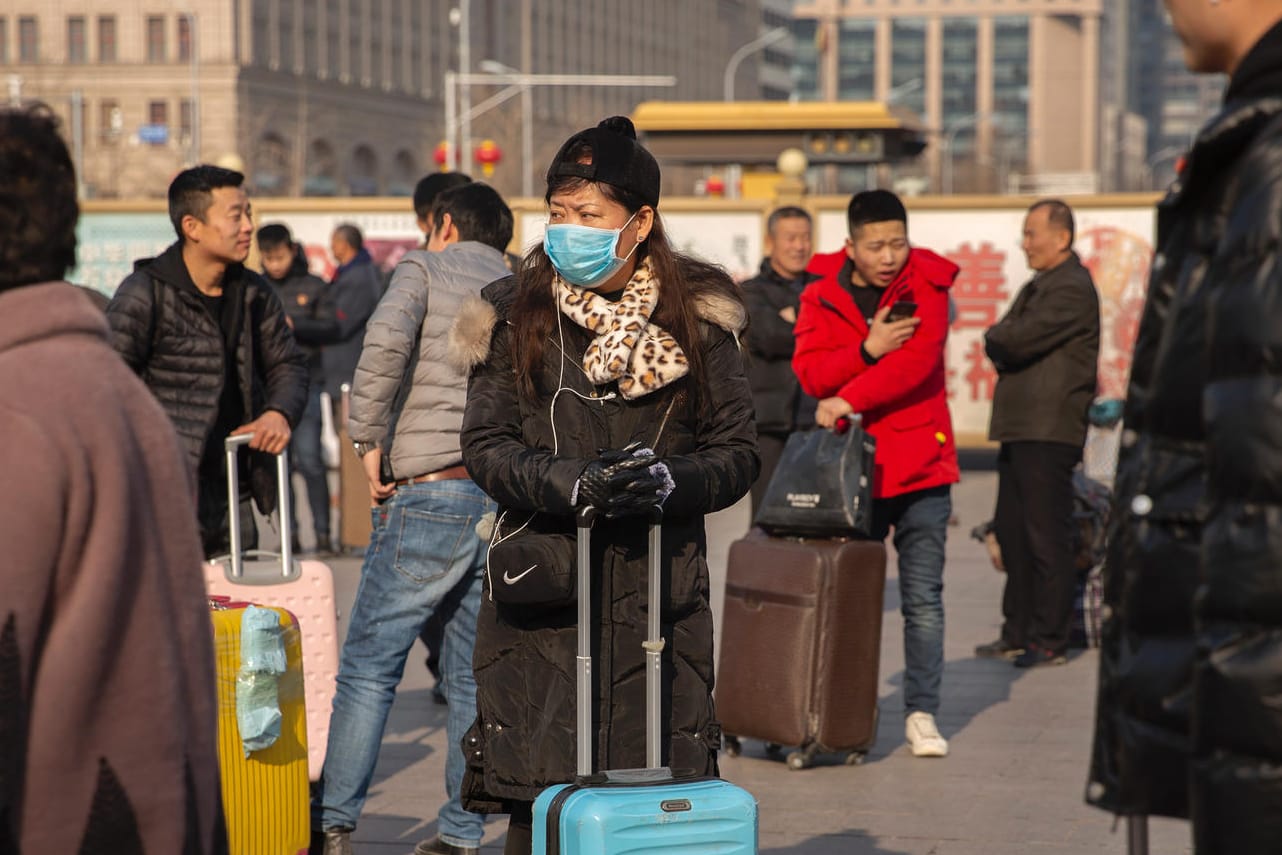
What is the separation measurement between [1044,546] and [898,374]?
242 centimetres

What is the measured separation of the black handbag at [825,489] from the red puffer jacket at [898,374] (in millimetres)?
153

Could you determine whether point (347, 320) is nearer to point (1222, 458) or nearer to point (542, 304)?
point (542, 304)

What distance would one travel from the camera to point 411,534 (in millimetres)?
5531

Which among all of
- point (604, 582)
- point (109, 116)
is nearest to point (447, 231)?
point (604, 582)

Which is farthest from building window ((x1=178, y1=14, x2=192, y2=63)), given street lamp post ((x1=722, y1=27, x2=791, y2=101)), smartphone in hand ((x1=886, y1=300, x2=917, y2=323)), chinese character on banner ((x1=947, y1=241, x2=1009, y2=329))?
smartphone in hand ((x1=886, y1=300, x2=917, y2=323))

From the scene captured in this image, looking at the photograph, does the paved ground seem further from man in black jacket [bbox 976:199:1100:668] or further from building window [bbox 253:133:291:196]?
building window [bbox 253:133:291:196]

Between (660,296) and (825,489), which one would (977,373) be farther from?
(660,296)

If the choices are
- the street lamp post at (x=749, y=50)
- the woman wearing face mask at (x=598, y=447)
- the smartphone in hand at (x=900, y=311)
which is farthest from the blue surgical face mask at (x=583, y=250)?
the street lamp post at (x=749, y=50)

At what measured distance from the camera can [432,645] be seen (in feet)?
24.6

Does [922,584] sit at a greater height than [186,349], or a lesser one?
lesser

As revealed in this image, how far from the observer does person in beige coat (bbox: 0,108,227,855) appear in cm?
251

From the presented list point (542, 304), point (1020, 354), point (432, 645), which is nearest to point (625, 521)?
point (542, 304)

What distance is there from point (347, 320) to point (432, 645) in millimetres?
5655

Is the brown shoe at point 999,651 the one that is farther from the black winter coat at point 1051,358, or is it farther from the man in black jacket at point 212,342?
the man in black jacket at point 212,342
